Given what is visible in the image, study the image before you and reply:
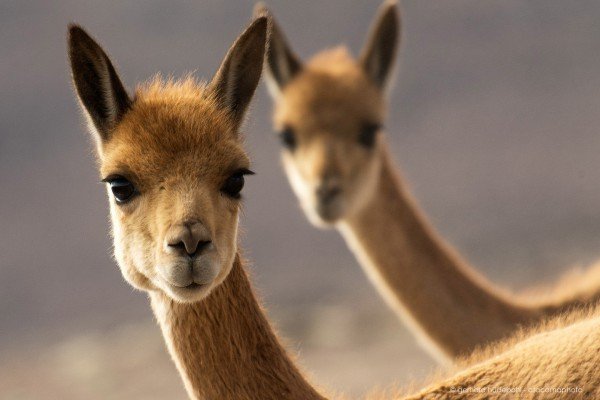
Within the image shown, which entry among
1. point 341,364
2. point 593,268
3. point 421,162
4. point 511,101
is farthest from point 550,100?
point 593,268

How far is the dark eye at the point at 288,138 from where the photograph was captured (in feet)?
20.1

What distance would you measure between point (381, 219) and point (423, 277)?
0.49 metres

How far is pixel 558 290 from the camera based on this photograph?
204 inches

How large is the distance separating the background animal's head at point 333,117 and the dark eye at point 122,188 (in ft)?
9.32

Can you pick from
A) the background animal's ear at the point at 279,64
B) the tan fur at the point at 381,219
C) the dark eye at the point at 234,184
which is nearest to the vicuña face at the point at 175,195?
the dark eye at the point at 234,184

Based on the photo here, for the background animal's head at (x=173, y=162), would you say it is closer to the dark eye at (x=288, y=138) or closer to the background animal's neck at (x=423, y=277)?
the background animal's neck at (x=423, y=277)

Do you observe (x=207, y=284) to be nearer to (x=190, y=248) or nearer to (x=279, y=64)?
(x=190, y=248)

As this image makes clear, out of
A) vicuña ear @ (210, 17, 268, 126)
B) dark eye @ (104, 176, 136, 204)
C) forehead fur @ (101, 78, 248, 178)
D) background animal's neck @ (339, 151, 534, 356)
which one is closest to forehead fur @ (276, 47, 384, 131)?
background animal's neck @ (339, 151, 534, 356)

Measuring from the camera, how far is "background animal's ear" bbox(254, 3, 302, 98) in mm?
6234

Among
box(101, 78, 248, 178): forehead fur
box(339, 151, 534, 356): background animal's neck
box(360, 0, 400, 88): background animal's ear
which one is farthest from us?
box(360, 0, 400, 88): background animal's ear

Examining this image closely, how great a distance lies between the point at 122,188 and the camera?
2930 mm

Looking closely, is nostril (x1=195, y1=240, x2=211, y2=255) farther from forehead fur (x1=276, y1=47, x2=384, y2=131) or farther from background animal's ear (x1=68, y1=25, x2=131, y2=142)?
forehead fur (x1=276, y1=47, x2=384, y2=131)

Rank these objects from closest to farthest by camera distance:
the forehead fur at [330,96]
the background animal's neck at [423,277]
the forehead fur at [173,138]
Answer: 1. the forehead fur at [173,138]
2. the background animal's neck at [423,277]
3. the forehead fur at [330,96]

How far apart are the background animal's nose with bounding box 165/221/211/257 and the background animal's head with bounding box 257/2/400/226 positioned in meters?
2.96
